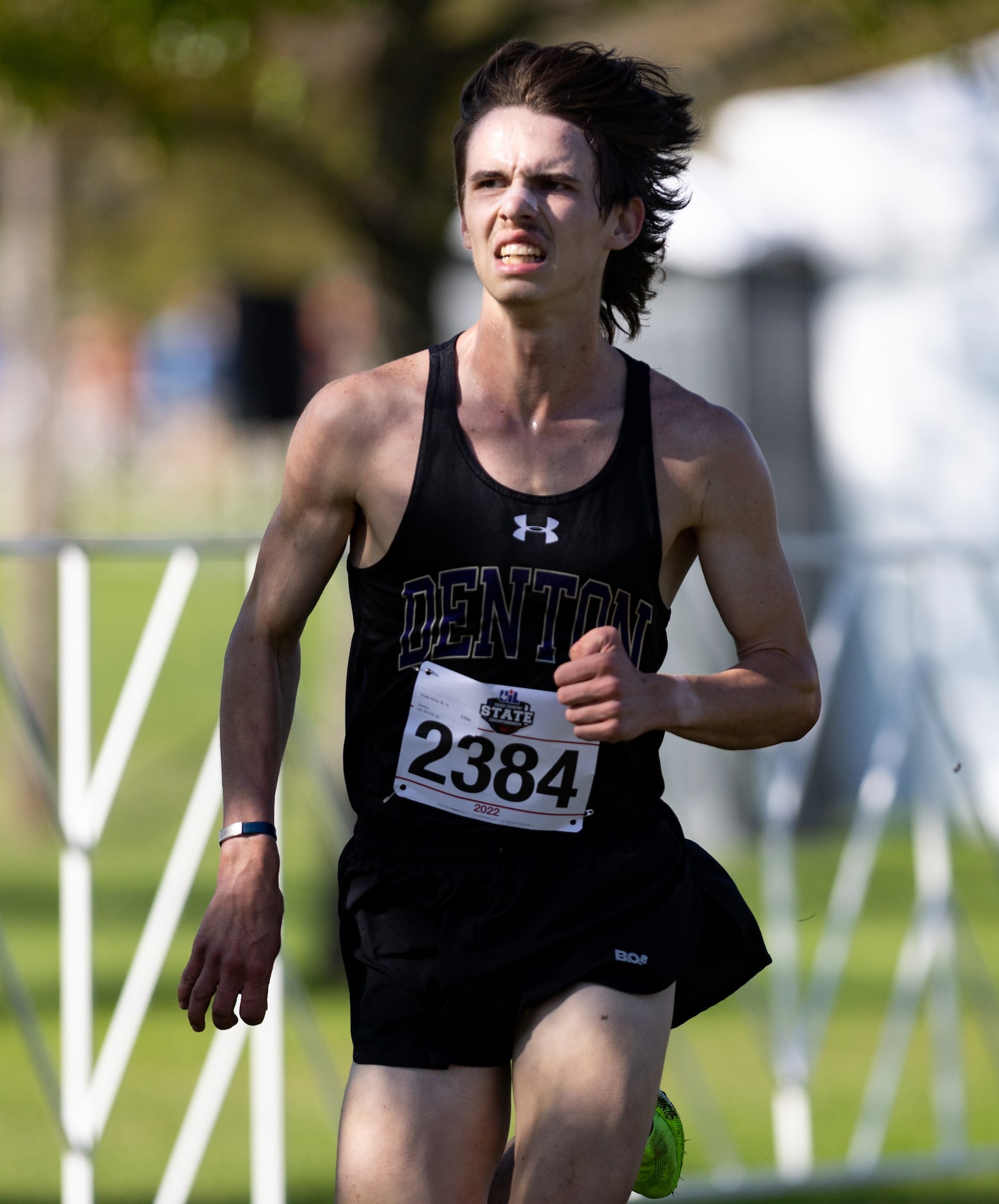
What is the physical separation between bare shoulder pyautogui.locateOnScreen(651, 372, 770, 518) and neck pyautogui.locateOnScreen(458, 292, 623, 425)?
10 centimetres

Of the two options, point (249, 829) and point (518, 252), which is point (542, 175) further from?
point (249, 829)

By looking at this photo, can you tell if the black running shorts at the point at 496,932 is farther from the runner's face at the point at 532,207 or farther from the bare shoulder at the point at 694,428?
the runner's face at the point at 532,207

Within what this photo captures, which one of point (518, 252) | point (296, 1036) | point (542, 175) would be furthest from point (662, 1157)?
point (296, 1036)

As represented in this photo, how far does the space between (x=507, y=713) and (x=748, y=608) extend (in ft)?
1.30

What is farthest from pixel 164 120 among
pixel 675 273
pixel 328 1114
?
pixel 675 273

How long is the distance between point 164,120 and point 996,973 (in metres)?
4.89

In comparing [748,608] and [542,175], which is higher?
[542,175]

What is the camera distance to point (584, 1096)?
8.34 feet

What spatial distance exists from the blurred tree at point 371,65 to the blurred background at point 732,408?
18 mm

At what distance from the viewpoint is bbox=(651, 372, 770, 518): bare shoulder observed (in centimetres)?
267

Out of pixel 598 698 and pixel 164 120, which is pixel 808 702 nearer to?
pixel 598 698

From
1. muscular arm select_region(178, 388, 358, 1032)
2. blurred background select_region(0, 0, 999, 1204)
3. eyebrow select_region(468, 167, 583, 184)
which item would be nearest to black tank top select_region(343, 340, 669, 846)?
muscular arm select_region(178, 388, 358, 1032)

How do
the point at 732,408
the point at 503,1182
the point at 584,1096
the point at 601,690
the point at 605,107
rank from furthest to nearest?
the point at 732,408 → the point at 503,1182 → the point at 605,107 → the point at 584,1096 → the point at 601,690

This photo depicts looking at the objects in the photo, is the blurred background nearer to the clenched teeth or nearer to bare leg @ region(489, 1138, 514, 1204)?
the clenched teeth
